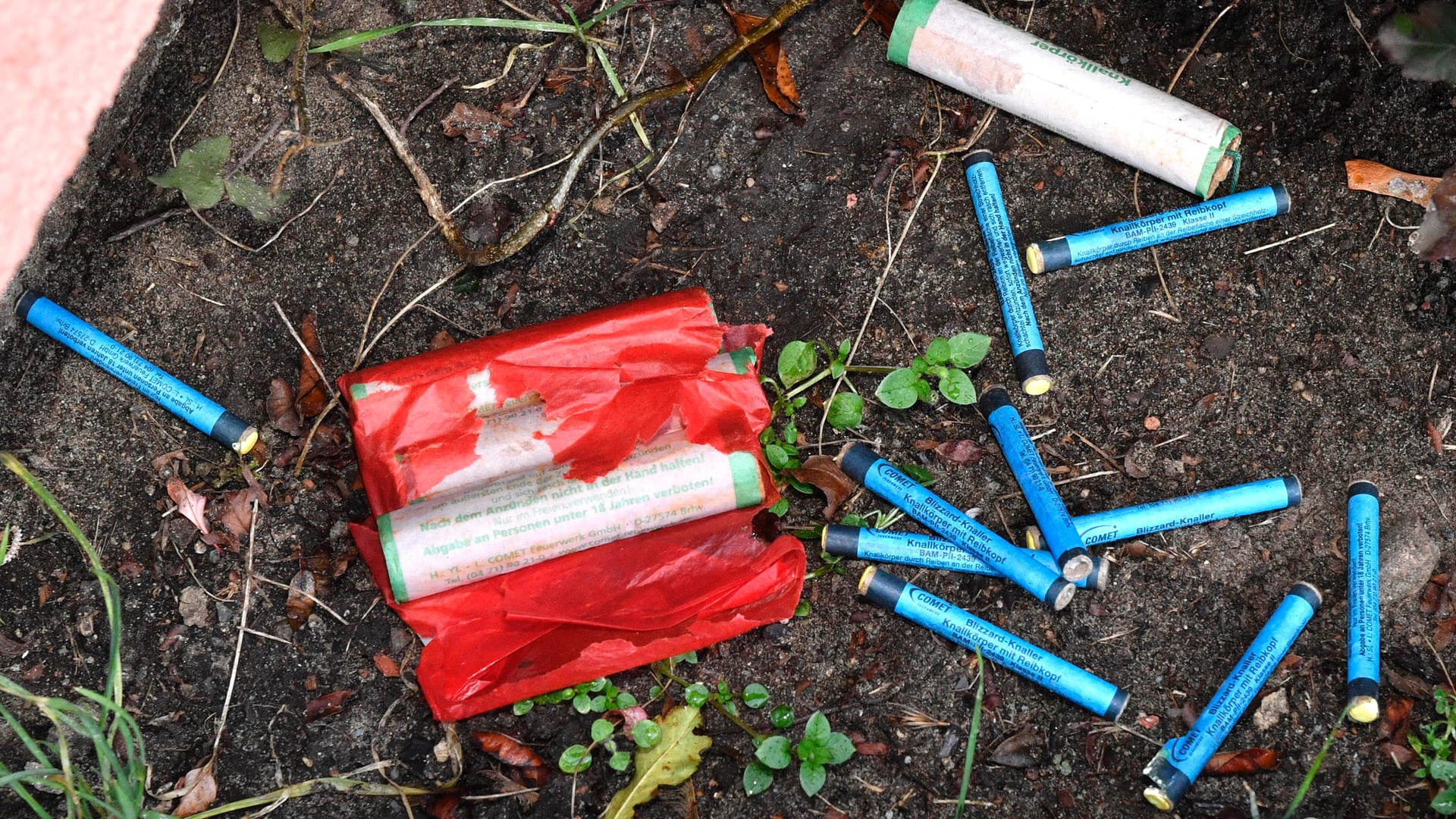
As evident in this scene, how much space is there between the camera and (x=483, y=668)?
2.20m

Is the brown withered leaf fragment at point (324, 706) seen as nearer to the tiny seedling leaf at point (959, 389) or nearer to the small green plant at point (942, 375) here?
the small green plant at point (942, 375)

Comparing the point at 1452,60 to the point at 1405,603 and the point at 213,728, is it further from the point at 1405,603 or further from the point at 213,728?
the point at 213,728

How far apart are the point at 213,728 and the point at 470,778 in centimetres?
58

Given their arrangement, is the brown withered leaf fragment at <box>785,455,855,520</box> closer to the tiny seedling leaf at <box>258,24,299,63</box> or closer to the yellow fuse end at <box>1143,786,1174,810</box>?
the yellow fuse end at <box>1143,786,1174,810</box>

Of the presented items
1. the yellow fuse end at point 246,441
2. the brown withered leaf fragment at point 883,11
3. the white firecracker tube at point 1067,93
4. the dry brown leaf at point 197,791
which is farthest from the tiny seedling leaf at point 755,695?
the brown withered leaf fragment at point 883,11

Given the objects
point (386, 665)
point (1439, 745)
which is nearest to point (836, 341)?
point (386, 665)

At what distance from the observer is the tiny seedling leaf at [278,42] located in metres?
2.51

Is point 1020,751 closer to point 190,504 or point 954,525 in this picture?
point 954,525

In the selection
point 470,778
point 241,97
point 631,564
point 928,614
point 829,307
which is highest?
point 241,97

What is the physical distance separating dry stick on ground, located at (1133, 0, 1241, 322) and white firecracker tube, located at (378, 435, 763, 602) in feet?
3.69

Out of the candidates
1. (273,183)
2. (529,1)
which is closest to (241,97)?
(273,183)

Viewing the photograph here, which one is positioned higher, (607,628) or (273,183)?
(273,183)

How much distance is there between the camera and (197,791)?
2162 millimetres

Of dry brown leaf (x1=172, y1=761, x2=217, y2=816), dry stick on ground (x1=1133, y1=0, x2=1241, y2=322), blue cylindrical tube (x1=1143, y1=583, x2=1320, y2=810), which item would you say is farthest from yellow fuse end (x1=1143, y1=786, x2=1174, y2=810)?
dry brown leaf (x1=172, y1=761, x2=217, y2=816)
